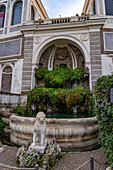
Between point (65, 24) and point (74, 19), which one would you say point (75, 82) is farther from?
point (74, 19)

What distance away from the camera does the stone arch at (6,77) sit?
11.1 metres

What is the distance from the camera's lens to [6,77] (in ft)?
37.3

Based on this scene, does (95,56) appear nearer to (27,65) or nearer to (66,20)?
(66,20)

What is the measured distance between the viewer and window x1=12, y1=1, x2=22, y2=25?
12281 mm

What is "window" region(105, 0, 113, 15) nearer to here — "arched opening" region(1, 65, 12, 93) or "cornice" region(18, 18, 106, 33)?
"cornice" region(18, 18, 106, 33)

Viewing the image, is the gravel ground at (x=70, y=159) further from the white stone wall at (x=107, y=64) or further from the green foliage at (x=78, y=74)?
the white stone wall at (x=107, y=64)

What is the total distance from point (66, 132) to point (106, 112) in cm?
208

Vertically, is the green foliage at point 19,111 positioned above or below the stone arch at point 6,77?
below

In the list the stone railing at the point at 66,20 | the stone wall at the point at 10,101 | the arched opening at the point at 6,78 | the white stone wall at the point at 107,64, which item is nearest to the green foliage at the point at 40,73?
the stone wall at the point at 10,101

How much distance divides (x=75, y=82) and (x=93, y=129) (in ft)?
20.7

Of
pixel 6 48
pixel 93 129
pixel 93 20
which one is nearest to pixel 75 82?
pixel 93 20

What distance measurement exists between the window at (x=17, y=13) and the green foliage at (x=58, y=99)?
833 cm

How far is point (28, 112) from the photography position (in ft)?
29.9

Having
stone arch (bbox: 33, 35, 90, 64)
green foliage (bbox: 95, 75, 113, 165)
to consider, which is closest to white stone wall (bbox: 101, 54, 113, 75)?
Answer: stone arch (bbox: 33, 35, 90, 64)
